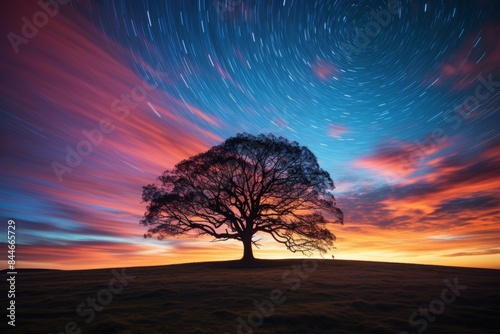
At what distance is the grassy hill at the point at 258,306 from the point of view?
1219cm

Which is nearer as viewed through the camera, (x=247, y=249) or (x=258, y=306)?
(x=258, y=306)

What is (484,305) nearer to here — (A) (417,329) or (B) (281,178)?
(A) (417,329)

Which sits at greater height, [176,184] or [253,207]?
[176,184]

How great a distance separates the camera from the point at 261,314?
535 inches

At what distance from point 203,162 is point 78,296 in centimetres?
1916

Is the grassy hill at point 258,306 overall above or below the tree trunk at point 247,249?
below

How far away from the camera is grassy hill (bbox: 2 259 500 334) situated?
40.0ft

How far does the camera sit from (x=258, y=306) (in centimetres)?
1480

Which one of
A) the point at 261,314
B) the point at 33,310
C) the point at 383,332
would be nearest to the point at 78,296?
the point at 33,310

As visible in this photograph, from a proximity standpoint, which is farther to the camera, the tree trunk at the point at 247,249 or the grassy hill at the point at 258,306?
the tree trunk at the point at 247,249

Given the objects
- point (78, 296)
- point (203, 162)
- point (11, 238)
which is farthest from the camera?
point (203, 162)

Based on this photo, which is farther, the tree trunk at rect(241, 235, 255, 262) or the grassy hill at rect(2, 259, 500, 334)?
the tree trunk at rect(241, 235, 255, 262)

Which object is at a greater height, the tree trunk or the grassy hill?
the tree trunk

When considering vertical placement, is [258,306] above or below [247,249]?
below
